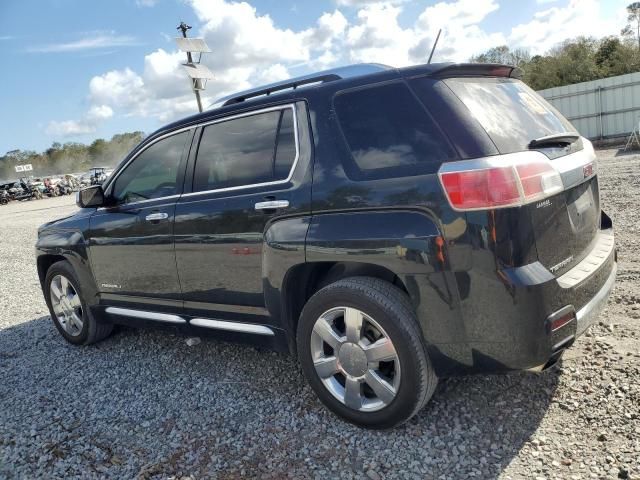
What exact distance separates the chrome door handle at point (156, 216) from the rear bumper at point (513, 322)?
83.8 inches

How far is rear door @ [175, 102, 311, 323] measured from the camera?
3166 mm

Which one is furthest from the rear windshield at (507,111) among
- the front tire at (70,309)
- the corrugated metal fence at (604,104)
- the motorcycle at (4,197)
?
the motorcycle at (4,197)

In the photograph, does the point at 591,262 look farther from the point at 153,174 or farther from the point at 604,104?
the point at 604,104

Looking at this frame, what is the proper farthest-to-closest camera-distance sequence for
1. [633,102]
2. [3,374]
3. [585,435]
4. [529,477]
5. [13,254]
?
[633,102]
[13,254]
[3,374]
[585,435]
[529,477]

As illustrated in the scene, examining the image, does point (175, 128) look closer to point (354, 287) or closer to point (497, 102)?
point (354, 287)

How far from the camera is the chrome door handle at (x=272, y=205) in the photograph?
3.08 meters

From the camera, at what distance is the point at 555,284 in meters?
2.51

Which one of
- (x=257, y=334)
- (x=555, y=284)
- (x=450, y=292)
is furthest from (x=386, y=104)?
(x=257, y=334)

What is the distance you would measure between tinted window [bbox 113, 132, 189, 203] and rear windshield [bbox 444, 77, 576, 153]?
2.06 metres

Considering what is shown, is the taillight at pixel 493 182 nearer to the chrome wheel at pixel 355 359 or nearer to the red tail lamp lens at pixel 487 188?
the red tail lamp lens at pixel 487 188

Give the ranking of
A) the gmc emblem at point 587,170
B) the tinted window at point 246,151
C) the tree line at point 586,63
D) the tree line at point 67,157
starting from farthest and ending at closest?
the tree line at point 67,157, the tree line at point 586,63, the tinted window at point 246,151, the gmc emblem at point 587,170

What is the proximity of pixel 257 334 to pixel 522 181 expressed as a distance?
72.6 inches

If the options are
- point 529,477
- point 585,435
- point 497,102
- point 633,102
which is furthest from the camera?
point 633,102

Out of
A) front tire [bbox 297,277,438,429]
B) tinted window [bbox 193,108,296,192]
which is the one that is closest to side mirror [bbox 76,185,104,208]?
tinted window [bbox 193,108,296,192]
